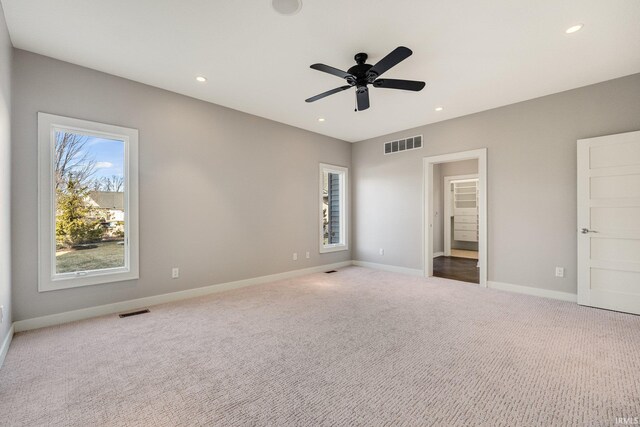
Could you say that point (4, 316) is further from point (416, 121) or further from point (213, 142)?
point (416, 121)

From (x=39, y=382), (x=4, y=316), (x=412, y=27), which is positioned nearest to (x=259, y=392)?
(x=39, y=382)

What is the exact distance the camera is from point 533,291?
4062 mm

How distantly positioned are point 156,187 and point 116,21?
189cm

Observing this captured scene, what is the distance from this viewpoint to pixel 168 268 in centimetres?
381

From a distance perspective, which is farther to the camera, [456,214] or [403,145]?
[456,214]

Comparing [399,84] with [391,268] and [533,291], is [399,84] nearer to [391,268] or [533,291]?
[533,291]

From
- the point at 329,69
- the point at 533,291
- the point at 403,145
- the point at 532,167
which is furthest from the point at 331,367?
the point at 403,145

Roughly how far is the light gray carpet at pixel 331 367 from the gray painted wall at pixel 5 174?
482mm

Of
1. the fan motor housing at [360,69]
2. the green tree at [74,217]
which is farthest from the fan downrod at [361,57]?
the green tree at [74,217]

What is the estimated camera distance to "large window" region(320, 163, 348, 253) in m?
6.24

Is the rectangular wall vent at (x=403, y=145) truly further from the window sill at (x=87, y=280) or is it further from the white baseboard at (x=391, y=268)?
the window sill at (x=87, y=280)

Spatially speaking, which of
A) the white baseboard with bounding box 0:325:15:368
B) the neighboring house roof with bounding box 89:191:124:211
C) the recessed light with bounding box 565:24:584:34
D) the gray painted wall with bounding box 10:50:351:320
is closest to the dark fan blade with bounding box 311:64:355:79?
the recessed light with bounding box 565:24:584:34

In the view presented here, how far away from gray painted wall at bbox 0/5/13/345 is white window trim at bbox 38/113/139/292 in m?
0.27

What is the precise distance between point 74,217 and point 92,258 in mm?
520
